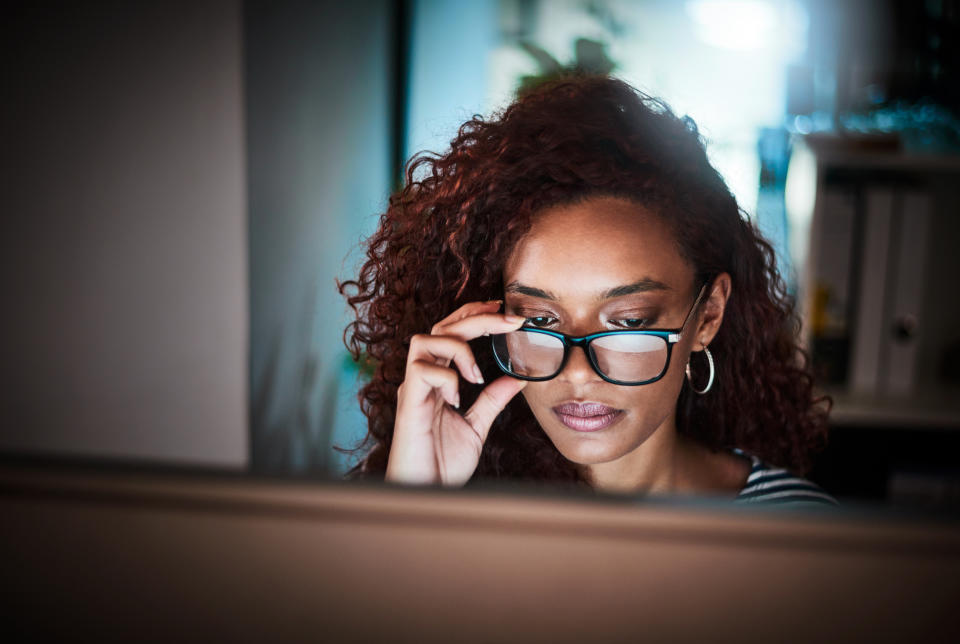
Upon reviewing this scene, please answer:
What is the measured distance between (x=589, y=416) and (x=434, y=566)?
45 centimetres

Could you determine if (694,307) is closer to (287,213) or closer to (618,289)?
(618,289)

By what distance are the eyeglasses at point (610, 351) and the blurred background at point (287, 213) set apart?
23 centimetres

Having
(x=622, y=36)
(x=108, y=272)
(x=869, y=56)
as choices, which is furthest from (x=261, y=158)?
(x=869, y=56)

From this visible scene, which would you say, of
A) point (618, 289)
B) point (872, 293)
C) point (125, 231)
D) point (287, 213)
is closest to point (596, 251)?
point (618, 289)

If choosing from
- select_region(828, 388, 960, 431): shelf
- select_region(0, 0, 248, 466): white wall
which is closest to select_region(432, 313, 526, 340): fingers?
select_region(0, 0, 248, 466): white wall

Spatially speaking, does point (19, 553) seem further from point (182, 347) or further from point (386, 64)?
point (386, 64)

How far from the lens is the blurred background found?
3.30 feet

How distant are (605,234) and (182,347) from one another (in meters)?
0.85

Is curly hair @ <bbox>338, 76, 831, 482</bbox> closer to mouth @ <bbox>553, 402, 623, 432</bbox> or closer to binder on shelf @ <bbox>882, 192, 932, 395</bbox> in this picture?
mouth @ <bbox>553, 402, 623, 432</bbox>

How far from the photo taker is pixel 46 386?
108 centimetres

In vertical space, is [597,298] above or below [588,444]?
above

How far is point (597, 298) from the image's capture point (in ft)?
1.86

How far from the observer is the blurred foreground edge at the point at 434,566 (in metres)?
0.17

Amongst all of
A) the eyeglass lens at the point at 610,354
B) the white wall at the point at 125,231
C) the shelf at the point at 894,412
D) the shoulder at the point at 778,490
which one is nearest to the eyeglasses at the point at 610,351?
the eyeglass lens at the point at 610,354
